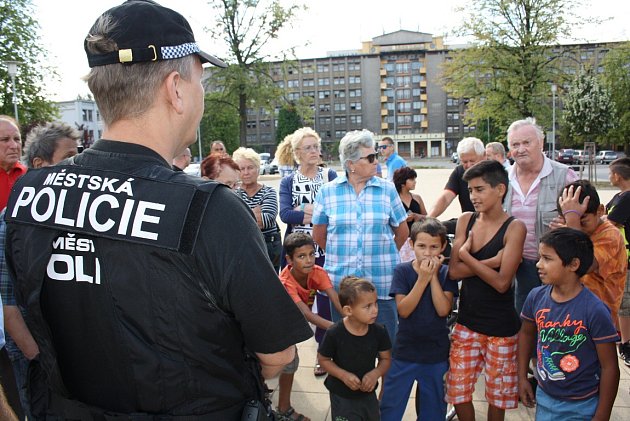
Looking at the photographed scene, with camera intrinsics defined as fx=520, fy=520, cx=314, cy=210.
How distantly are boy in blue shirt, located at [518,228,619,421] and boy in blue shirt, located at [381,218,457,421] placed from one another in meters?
0.62

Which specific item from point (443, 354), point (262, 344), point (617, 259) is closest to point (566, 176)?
point (617, 259)

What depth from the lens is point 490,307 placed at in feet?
11.5

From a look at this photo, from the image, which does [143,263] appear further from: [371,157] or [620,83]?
[620,83]

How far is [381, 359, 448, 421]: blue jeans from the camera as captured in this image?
136 inches

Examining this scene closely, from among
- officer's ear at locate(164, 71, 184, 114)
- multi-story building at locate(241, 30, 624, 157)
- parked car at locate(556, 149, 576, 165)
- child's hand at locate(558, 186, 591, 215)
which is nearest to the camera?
officer's ear at locate(164, 71, 184, 114)

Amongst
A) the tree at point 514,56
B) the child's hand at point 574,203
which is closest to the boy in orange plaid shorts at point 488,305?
the child's hand at point 574,203

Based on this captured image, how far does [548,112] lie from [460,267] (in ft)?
80.2

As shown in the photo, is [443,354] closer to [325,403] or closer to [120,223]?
[325,403]

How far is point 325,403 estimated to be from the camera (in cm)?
428

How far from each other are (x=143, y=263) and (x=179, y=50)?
61 centimetres

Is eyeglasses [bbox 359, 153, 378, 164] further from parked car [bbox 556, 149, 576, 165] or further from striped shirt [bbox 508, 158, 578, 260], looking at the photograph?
parked car [bbox 556, 149, 576, 165]

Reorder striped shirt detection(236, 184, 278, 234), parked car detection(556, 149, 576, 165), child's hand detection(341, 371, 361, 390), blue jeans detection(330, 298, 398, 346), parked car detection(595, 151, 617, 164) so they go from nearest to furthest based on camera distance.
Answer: child's hand detection(341, 371, 361, 390), blue jeans detection(330, 298, 398, 346), striped shirt detection(236, 184, 278, 234), parked car detection(556, 149, 576, 165), parked car detection(595, 151, 617, 164)

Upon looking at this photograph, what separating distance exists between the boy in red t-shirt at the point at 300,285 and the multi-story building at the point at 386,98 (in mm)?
91488

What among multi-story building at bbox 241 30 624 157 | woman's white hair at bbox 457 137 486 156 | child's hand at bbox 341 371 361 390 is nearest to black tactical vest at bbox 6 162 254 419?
child's hand at bbox 341 371 361 390
